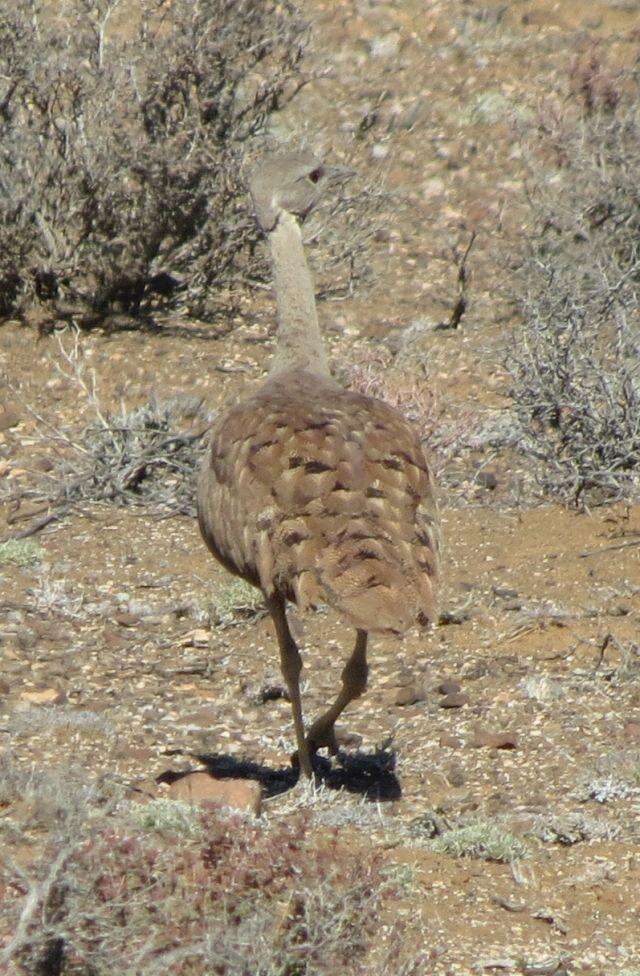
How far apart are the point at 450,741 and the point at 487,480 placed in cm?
329

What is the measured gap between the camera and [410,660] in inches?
283

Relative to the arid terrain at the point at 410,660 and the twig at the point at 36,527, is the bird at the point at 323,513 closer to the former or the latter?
Result: the arid terrain at the point at 410,660

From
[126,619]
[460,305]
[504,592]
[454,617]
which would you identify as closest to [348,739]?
[454,617]

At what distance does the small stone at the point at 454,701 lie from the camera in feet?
21.7

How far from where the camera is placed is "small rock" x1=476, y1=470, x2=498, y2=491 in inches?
368

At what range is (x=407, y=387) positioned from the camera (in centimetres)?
993

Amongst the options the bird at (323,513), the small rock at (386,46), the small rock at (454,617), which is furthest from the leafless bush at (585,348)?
the small rock at (386,46)

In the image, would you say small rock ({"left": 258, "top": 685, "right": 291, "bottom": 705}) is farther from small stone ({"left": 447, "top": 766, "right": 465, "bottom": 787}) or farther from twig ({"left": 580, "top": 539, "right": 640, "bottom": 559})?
twig ({"left": 580, "top": 539, "right": 640, "bottom": 559})

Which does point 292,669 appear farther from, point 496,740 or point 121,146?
point 121,146

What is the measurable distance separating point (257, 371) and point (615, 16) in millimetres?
8009

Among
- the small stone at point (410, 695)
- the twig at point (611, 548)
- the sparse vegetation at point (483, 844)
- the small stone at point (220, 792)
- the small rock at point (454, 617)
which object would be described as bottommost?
the small rock at point (454, 617)

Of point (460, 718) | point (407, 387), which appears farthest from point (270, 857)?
point (407, 387)

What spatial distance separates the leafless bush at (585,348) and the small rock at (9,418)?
3.09 m

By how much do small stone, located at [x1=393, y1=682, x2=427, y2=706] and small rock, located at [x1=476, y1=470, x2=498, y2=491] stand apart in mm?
2618
